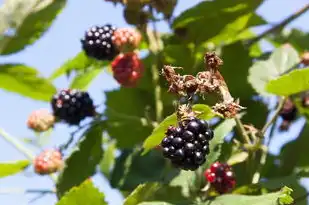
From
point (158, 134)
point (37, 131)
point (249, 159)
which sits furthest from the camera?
point (37, 131)

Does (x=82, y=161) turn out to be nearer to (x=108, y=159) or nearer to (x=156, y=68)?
(x=156, y=68)

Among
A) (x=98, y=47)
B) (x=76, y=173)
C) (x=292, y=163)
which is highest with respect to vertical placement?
(x=98, y=47)

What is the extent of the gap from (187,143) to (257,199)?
11.2 inches

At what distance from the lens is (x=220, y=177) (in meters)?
2.21

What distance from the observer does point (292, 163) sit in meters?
2.65

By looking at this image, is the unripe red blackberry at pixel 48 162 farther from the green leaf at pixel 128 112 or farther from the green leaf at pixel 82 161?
the green leaf at pixel 128 112

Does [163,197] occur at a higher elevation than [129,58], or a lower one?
lower

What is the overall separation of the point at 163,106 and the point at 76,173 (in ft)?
1.24

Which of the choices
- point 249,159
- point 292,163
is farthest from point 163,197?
point 292,163

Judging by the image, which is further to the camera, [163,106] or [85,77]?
[85,77]

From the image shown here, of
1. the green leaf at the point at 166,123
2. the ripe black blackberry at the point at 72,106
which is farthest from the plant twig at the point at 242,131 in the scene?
the ripe black blackberry at the point at 72,106

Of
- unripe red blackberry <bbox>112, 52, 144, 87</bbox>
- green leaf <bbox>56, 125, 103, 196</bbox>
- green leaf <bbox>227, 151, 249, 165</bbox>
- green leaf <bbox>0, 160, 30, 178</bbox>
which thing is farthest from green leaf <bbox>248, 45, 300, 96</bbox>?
green leaf <bbox>0, 160, 30, 178</bbox>

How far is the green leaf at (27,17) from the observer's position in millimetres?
2703

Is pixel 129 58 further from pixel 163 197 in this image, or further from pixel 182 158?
pixel 182 158
